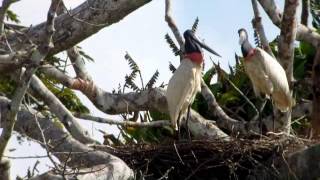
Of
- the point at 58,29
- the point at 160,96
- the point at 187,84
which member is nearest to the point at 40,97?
the point at 58,29

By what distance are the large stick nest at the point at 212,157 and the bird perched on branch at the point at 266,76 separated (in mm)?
627

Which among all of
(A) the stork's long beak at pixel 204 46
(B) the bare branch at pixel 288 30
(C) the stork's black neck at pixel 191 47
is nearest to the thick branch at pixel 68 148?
(B) the bare branch at pixel 288 30

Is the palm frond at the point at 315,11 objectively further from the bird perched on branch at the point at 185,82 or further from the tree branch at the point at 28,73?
the tree branch at the point at 28,73

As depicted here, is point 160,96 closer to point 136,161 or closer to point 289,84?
point 136,161

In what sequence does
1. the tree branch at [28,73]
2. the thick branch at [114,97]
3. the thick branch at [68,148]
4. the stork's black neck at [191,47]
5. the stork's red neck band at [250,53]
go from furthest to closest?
the stork's red neck band at [250,53] → the stork's black neck at [191,47] → the thick branch at [114,97] → the thick branch at [68,148] → the tree branch at [28,73]

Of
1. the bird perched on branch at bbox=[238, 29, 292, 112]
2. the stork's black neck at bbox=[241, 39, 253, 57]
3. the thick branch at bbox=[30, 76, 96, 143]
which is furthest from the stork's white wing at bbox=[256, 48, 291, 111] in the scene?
the thick branch at bbox=[30, 76, 96, 143]

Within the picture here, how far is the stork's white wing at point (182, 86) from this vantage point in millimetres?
7734

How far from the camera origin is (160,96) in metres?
7.40

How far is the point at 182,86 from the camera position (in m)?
8.04

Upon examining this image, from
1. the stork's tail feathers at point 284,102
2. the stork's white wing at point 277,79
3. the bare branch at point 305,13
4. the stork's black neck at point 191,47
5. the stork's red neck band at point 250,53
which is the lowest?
the stork's tail feathers at point 284,102

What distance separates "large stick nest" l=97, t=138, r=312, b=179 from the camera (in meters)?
7.24

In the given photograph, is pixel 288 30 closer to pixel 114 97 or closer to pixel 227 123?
pixel 227 123

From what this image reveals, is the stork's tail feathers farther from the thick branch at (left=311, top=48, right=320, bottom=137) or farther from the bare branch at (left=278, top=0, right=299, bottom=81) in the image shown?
the bare branch at (left=278, top=0, right=299, bottom=81)

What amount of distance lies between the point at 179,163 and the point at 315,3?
109 inches
